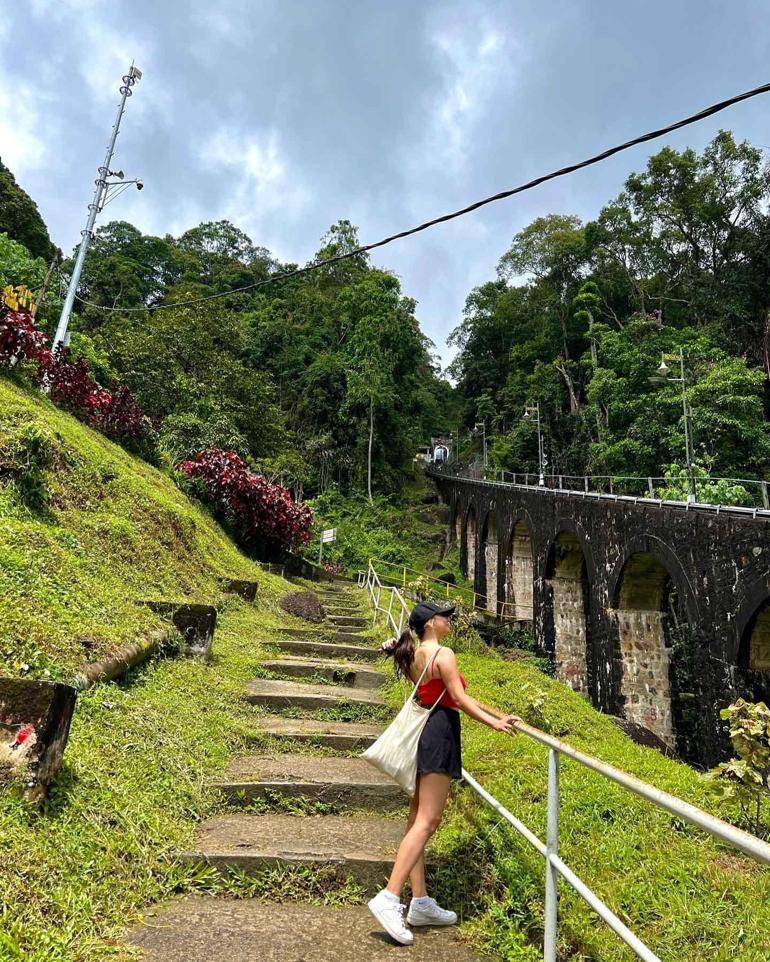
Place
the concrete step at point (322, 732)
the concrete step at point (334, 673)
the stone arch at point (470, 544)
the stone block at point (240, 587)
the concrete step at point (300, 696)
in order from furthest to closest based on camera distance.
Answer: the stone arch at point (470, 544)
the stone block at point (240, 587)
the concrete step at point (334, 673)
the concrete step at point (300, 696)
the concrete step at point (322, 732)

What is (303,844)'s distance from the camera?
2590 mm

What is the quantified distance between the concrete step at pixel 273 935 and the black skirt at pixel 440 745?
55 centimetres

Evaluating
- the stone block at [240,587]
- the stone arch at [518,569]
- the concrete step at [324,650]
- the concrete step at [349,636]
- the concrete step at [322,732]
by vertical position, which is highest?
the stone arch at [518,569]

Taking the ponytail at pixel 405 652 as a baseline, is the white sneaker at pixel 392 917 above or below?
below

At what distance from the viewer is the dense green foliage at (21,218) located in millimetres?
24266

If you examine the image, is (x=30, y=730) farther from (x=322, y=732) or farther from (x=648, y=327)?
(x=648, y=327)

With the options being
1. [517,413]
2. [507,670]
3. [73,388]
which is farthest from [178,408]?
[517,413]

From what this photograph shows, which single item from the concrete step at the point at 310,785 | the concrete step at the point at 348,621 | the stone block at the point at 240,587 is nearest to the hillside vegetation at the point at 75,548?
the stone block at the point at 240,587

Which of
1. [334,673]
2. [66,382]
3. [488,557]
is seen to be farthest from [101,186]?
[488,557]

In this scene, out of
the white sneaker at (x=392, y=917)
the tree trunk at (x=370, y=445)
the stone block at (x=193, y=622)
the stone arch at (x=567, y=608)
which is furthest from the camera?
the tree trunk at (x=370, y=445)

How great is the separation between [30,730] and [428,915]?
63.2 inches

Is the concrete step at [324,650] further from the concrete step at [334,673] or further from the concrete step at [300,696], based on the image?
the concrete step at [300,696]

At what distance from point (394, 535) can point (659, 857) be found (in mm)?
24462

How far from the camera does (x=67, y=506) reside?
5184 mm
